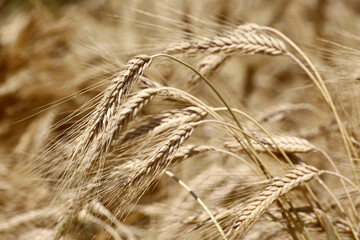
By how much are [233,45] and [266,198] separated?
1.27ft

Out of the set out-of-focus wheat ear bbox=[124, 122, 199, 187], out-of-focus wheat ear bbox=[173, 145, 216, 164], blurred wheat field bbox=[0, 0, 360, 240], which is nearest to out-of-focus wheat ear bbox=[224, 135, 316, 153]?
blurred wheat field bbox=[0, 0, 360, 240]

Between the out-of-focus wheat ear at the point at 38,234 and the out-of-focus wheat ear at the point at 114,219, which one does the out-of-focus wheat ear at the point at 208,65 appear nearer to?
the out-of-focus wheat ear at the point at 114,219

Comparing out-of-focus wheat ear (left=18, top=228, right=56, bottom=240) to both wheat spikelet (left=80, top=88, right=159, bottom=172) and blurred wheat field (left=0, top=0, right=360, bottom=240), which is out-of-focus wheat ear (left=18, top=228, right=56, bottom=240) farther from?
wheat spikelet (left=80, top=88, right=159, bottom=172)

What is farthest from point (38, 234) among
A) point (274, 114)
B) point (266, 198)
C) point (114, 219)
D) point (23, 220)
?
point (274, 114)

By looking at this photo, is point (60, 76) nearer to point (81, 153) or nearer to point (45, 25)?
point (45, 25)

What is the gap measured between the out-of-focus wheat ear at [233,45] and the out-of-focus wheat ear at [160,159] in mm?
257

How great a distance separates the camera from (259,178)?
1.07 meters

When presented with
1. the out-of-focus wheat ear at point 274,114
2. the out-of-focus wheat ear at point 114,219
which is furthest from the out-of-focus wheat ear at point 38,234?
the out-of-focus wheat ear at point 274,114

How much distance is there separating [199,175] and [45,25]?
127cm

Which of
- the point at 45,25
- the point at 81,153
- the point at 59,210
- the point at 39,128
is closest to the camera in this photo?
the point at 81,153

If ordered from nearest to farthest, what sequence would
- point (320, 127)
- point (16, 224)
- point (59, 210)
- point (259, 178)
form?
point (59, 210)
point (259, 178)
point (16, 224)
point (320, 127)

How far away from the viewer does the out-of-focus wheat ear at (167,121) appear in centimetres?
102

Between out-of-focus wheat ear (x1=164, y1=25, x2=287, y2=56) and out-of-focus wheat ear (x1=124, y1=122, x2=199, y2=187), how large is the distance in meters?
0.26

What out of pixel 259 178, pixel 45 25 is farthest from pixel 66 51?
pixel 259 178
